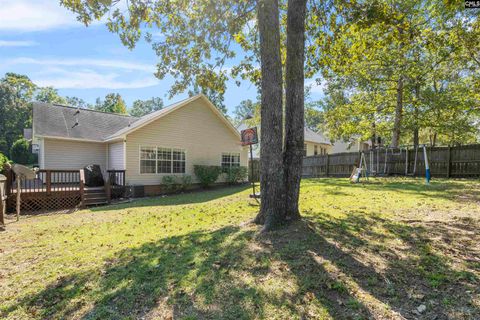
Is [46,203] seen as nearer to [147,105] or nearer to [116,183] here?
[116,183]

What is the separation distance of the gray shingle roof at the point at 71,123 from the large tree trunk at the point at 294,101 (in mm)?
13004

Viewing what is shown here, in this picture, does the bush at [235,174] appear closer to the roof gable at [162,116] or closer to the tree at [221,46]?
the roof gable at [162,116]

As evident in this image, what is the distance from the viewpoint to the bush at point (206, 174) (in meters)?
14.4

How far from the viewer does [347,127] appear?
16.6 m

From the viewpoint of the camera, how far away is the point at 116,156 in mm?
13438

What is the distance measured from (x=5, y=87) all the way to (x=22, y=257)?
49986mm

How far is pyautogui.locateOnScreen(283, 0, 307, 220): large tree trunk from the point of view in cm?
446

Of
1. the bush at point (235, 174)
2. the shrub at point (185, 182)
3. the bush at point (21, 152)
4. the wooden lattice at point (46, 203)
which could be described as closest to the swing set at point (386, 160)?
the bush at point (235, 174)


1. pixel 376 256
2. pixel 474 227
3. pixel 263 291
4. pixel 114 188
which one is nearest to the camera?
pixel 263 291

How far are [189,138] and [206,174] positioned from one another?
233 cm

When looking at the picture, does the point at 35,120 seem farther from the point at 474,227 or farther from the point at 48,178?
the point at 474,227

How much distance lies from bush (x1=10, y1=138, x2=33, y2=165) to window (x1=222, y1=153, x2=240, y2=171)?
24686 millimetres

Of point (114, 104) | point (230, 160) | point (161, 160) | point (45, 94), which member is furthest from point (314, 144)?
point (45, 94)

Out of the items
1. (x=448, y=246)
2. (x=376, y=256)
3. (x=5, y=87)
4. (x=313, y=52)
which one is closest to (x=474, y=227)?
(x=448, y=246)
